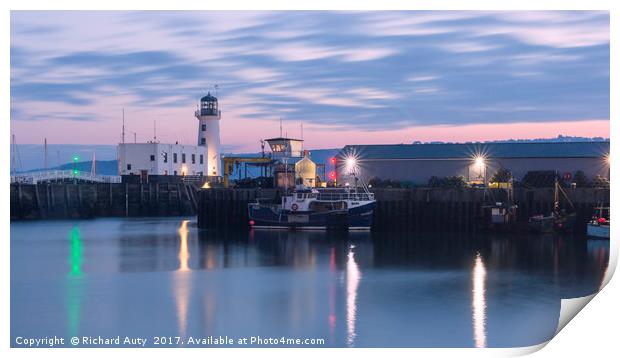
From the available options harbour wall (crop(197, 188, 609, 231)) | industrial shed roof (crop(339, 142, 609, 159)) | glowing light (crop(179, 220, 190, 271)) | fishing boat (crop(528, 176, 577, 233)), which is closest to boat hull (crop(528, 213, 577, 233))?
fishing boat (crop(528, 176, 577, 233))

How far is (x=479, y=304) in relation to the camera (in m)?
25.6

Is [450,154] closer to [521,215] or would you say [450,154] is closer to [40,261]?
[521,215]

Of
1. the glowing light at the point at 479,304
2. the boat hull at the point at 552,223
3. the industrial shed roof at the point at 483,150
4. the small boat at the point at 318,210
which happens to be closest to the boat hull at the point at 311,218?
the small boat at the point at 318,210

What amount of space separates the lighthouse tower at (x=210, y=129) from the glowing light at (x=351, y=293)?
139ft

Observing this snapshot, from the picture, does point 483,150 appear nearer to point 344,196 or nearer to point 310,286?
point 344,196

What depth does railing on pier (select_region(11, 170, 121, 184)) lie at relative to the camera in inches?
2721

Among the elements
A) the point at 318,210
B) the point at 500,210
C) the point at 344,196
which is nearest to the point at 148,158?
the point at 318,210

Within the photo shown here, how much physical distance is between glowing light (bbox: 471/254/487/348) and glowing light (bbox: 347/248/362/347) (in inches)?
120

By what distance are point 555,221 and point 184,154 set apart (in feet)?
135

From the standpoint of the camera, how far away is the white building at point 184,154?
7575 centimetres

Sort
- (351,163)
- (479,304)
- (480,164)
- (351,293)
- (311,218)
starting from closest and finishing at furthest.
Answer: (479,304), (351,293), (311,218), (480,164), (351,163)

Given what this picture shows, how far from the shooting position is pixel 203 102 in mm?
79062

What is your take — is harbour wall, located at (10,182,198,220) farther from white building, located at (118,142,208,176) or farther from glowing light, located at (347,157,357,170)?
glowing light, located at (347,157,357,170)

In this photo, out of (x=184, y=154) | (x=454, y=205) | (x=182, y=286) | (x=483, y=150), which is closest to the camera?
(x=182, y=286)
